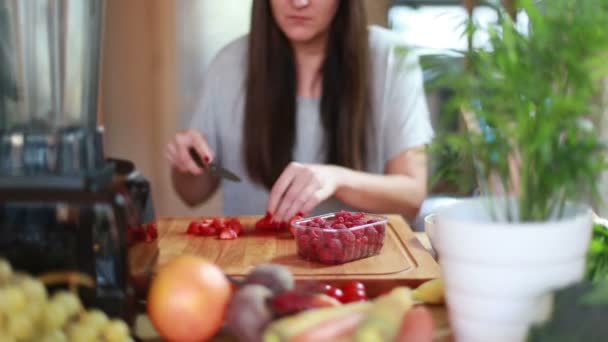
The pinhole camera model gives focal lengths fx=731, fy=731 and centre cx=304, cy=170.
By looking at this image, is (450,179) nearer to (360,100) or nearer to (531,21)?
(531,21)

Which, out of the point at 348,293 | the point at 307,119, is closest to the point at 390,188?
the point at 307,119

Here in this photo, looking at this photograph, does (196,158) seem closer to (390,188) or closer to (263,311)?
(390,188)

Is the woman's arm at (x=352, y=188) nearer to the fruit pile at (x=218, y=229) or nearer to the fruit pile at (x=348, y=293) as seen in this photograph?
the fruit pile at (x=218, y=229)

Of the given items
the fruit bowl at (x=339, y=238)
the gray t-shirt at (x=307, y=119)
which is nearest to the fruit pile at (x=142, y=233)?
the fruit bowl at (x=339, y=238)

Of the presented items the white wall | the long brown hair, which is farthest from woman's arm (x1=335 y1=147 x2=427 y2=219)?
the white wall

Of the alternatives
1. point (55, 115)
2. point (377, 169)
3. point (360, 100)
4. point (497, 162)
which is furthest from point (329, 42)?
point (497, 162)

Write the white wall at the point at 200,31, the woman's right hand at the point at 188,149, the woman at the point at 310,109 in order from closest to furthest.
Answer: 1. the woman's right hand at the point at 188,149
2. the woman at the point at 310,109
3. the white wall at the point at 200,31

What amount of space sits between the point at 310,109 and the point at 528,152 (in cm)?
129

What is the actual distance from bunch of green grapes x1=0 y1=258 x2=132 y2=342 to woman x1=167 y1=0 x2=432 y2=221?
1.04 metres

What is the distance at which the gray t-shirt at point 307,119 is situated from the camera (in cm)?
188

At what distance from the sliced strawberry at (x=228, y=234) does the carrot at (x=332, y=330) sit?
651 millimetres

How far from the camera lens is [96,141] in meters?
0.74

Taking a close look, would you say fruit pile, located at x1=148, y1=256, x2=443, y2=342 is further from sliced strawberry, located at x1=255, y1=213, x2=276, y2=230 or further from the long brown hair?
the long brown hair

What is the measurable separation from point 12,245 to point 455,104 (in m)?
0.45
